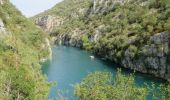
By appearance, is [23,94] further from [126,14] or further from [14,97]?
[126,14]

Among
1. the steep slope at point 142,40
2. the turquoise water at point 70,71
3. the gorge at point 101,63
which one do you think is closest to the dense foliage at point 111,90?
the gorge at point 101,63

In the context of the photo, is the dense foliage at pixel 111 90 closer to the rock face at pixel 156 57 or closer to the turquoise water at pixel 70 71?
the turquoise water at pixel 70 71

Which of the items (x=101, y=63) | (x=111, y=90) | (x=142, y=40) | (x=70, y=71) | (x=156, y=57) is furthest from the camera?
(x=101, y=63)

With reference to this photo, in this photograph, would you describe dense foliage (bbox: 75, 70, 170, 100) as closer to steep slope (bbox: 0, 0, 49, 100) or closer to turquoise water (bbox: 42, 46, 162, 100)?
steep slope (bbox: 0, 0, 49, 100)

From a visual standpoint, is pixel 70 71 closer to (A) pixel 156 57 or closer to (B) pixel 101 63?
(B) pixel 101 63

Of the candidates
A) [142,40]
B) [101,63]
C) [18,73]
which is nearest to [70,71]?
[101,63]

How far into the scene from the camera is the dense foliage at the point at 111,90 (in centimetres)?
5359

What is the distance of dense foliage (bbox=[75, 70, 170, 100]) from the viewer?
5359cm

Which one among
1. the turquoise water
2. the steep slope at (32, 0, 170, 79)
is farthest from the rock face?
the turquoise water

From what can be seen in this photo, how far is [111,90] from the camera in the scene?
180 ft

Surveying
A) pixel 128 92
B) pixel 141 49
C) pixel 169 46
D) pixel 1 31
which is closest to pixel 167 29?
pixel 169 46

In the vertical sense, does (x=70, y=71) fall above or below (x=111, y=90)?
below

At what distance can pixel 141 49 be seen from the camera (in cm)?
14638

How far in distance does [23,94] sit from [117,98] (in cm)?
2498
